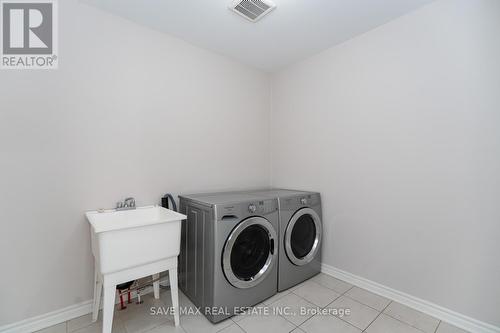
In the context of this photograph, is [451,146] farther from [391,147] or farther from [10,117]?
[10,117]

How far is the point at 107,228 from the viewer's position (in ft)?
4.02

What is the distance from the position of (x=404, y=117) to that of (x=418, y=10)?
821 millimetres

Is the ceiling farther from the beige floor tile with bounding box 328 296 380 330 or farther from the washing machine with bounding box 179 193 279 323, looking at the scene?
the beige floor tile with bounding box 328 296 380 330

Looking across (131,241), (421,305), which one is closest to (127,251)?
(131,241)

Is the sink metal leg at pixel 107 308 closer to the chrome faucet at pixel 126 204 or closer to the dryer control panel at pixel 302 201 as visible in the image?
the chrome faucet at pixel 126 204

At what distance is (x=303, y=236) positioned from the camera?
7.28 feet

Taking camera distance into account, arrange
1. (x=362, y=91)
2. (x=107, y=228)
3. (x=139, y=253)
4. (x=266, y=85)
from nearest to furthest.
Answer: (x=107, y=228) < (x=139, y=253) < (x=362, y=91) < (x=266, y=85)

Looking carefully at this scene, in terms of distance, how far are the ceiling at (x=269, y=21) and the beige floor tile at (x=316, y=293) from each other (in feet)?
7.77

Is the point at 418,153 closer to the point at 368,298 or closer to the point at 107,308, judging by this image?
the point at 368,298

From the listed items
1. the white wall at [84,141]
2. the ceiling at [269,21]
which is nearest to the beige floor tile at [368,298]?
the white wall at [84,141]

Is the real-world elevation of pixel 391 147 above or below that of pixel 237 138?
below

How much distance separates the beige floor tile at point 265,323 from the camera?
1493 millimetres

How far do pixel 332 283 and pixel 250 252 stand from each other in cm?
94

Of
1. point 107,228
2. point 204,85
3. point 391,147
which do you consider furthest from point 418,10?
point 107,228
